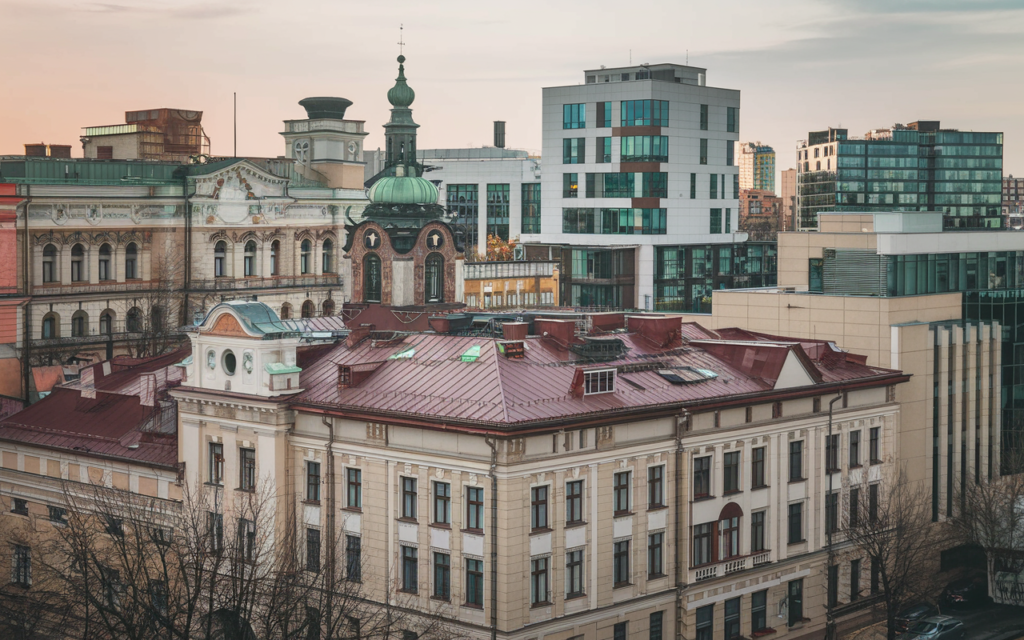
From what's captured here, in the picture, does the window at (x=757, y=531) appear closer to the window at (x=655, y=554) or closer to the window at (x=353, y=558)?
the window at (x=655, y=554)

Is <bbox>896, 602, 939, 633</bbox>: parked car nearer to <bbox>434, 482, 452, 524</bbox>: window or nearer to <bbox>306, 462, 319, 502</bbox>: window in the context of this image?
<bbox>434, 482, 452, 524</bbox>: window

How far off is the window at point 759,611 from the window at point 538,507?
42.4 ft

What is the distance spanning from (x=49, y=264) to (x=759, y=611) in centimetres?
7033

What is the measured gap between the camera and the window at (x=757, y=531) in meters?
66.5

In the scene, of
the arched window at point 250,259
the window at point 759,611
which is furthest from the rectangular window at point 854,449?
the arched window at point 250,259

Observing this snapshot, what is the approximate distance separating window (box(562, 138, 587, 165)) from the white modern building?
0.09 m

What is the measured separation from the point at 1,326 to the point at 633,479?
63.5 meters

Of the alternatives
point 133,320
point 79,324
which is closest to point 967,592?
point 79,324

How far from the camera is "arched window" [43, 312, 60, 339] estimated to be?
386ft

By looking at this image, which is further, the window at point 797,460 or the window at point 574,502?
the window at point 797,460

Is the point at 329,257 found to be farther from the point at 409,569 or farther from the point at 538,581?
the point at 538,581

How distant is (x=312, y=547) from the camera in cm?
6331

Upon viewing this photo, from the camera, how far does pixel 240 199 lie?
436 ft

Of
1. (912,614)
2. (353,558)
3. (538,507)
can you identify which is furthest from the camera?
(912,614)
